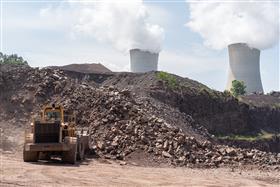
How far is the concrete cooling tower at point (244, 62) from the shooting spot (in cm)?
4550

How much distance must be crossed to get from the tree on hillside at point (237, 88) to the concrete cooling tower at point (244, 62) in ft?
6.34

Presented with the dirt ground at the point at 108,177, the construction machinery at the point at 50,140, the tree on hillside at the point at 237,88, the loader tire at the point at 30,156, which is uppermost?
the tree on hillside at the point at 237,88

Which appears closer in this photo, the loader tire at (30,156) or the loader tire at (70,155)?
the loader tire at (70,155)

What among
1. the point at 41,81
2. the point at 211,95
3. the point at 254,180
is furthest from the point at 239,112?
the point at 254,180

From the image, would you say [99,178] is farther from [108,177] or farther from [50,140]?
[50,140]

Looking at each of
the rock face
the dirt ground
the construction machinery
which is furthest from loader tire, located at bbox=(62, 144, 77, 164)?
the rock face

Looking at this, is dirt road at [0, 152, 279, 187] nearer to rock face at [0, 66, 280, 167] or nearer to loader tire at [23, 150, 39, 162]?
loader tire at [23, 150, 39, 162]

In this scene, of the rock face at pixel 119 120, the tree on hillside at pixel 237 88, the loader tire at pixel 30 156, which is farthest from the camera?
the tree on hillside at pixel 237 88

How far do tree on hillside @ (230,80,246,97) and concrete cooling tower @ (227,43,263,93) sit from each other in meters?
1.93

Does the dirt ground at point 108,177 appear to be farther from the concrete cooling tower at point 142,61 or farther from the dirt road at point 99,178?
the concrete cooling tower at point 142,61

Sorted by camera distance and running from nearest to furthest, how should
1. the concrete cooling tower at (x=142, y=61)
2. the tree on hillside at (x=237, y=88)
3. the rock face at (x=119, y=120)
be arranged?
the rock face at (x=119, y=120), the concrete cooling tower at (x=142, y=61), the tree on hillside at (x=237, y=88)

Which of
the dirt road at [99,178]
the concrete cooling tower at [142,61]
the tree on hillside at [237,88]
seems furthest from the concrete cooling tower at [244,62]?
the dirt road at [99,178]

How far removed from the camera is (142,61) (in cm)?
4678

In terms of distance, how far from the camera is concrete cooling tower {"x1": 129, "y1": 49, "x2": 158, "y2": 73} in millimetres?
46531
